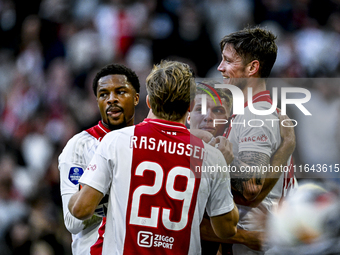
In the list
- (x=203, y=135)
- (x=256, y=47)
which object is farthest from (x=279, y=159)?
(x=256, y=47)

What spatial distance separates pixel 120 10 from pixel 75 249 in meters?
5.39

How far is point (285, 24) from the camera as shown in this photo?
695 centimetres

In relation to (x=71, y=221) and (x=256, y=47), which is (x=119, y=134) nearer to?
(x=71, y=221)

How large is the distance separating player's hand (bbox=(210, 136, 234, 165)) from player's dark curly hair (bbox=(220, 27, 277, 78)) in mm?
602

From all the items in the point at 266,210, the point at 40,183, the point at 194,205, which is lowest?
the point at 40,183

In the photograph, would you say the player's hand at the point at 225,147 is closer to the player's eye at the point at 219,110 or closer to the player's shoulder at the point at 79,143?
the player's eye at the point at 219,110

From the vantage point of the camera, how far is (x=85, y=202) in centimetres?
220

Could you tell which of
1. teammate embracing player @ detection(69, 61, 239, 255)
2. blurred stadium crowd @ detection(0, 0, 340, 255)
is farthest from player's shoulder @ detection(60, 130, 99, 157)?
blurred stadium crowd @ detection(0, 0, 340, 255)

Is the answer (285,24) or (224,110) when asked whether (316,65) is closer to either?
(285,24)

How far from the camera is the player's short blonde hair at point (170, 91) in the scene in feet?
7.68

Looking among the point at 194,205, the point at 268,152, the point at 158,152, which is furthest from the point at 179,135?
the point at 268,152

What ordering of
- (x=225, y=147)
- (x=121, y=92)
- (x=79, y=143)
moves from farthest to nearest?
1. (x=121, y=92)
2. (x=79, y=143)
3. (x=225, y=147)

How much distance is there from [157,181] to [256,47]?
1242 millimetres

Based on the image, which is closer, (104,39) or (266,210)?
(266,210)
